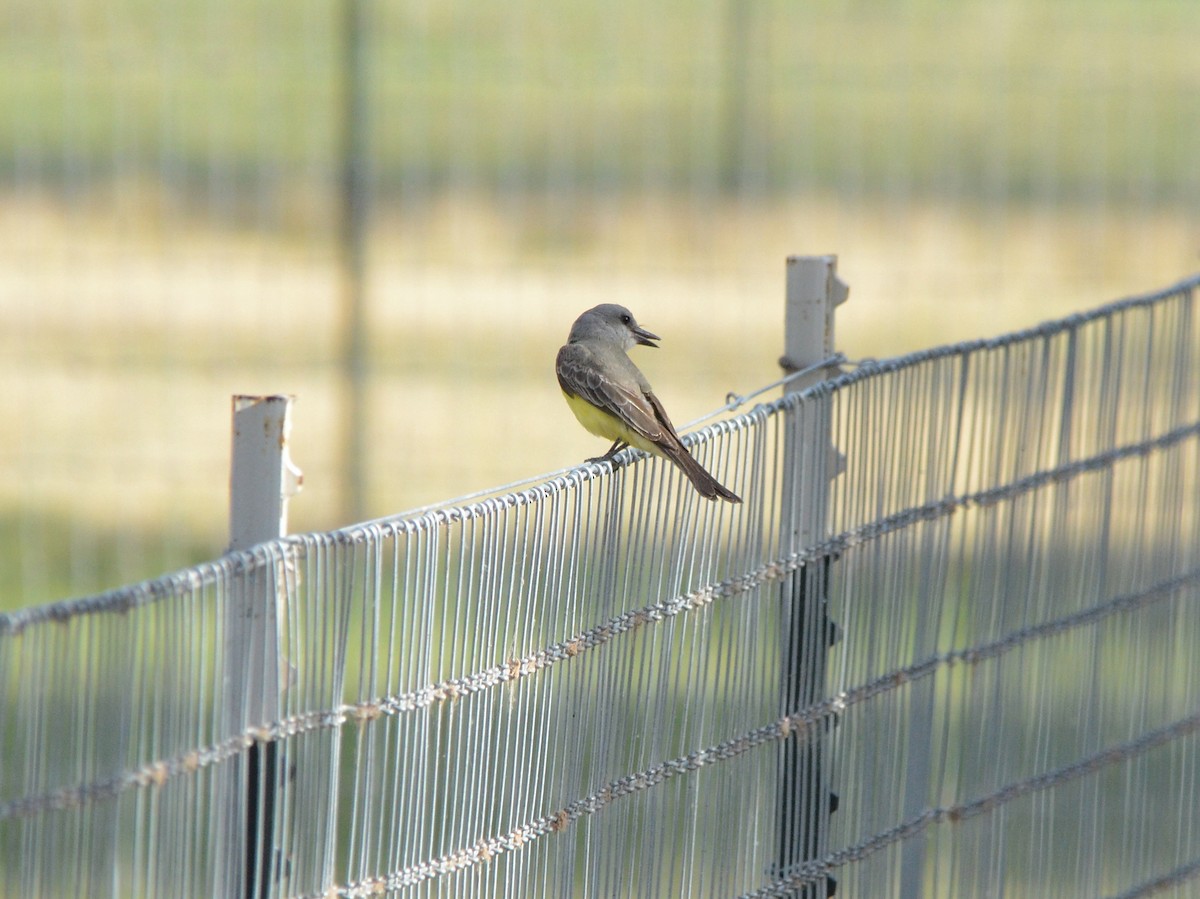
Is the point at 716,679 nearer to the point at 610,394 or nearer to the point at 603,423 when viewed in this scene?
the point at 610,394

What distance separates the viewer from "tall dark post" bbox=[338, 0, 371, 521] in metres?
8.59

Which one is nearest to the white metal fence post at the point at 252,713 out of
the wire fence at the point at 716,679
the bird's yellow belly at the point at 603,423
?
the wire fence at the point at 716,679

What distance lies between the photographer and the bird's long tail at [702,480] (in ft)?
10.5

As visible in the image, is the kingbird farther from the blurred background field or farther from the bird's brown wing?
the blurred background field

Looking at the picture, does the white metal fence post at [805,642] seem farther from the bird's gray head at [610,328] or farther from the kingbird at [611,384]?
the bird's gray head at [610,328]

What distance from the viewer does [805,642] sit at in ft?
11.0

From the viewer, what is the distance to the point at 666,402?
8.69 meters

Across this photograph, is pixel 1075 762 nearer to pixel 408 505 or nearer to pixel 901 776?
pixel 901 776

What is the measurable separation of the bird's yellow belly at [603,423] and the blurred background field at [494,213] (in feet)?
11.6

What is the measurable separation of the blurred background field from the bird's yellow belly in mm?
3531

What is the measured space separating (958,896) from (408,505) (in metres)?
5.27

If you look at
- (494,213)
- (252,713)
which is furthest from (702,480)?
(494,213)

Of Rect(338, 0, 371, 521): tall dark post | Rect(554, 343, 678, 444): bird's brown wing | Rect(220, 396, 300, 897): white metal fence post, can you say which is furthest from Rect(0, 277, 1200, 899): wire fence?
Rect(338, 0, 371, 521): tall dark post

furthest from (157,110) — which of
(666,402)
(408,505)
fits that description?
(666,402)
